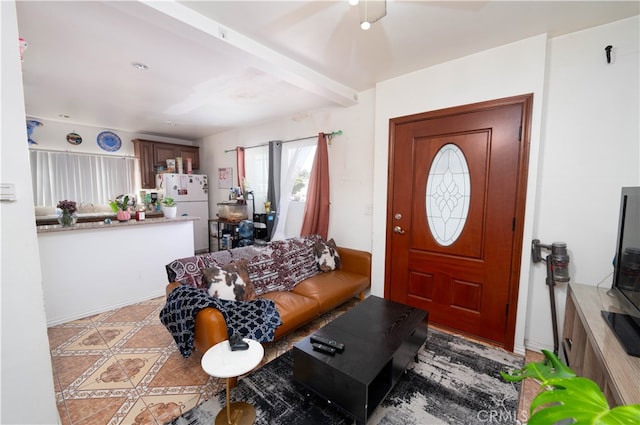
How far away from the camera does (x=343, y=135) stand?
3.26 metres

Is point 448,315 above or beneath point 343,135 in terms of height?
beneath

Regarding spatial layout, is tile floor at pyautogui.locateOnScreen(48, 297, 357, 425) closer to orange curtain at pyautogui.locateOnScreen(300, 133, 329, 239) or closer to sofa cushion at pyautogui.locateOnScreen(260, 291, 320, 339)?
sofa cushion at pyautogui.locateOnScreen(260, 291, 320, 339)

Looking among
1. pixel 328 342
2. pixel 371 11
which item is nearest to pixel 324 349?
pixel 328 342

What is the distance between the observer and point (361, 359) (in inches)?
58.4

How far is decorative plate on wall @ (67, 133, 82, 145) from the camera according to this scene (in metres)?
4.50

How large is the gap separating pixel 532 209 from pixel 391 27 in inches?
68.5

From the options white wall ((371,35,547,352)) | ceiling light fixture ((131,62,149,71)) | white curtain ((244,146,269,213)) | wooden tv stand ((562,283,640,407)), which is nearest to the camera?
wooden tv stand ((562,283,640,407))

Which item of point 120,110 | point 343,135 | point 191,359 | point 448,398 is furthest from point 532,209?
point 120,110

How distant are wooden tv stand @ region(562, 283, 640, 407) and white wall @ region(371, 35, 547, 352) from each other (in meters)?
0.46

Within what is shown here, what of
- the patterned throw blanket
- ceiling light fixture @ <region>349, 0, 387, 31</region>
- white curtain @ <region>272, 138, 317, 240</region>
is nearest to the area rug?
the patterned throw blanket

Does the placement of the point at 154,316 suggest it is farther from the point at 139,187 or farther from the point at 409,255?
the point at 139,187

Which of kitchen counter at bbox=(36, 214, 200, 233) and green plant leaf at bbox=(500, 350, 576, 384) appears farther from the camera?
kitchen counter at bbox=(36, 214, 200, 233)

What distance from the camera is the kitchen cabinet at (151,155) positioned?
197 inches

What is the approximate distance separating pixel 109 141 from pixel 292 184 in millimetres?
3841
